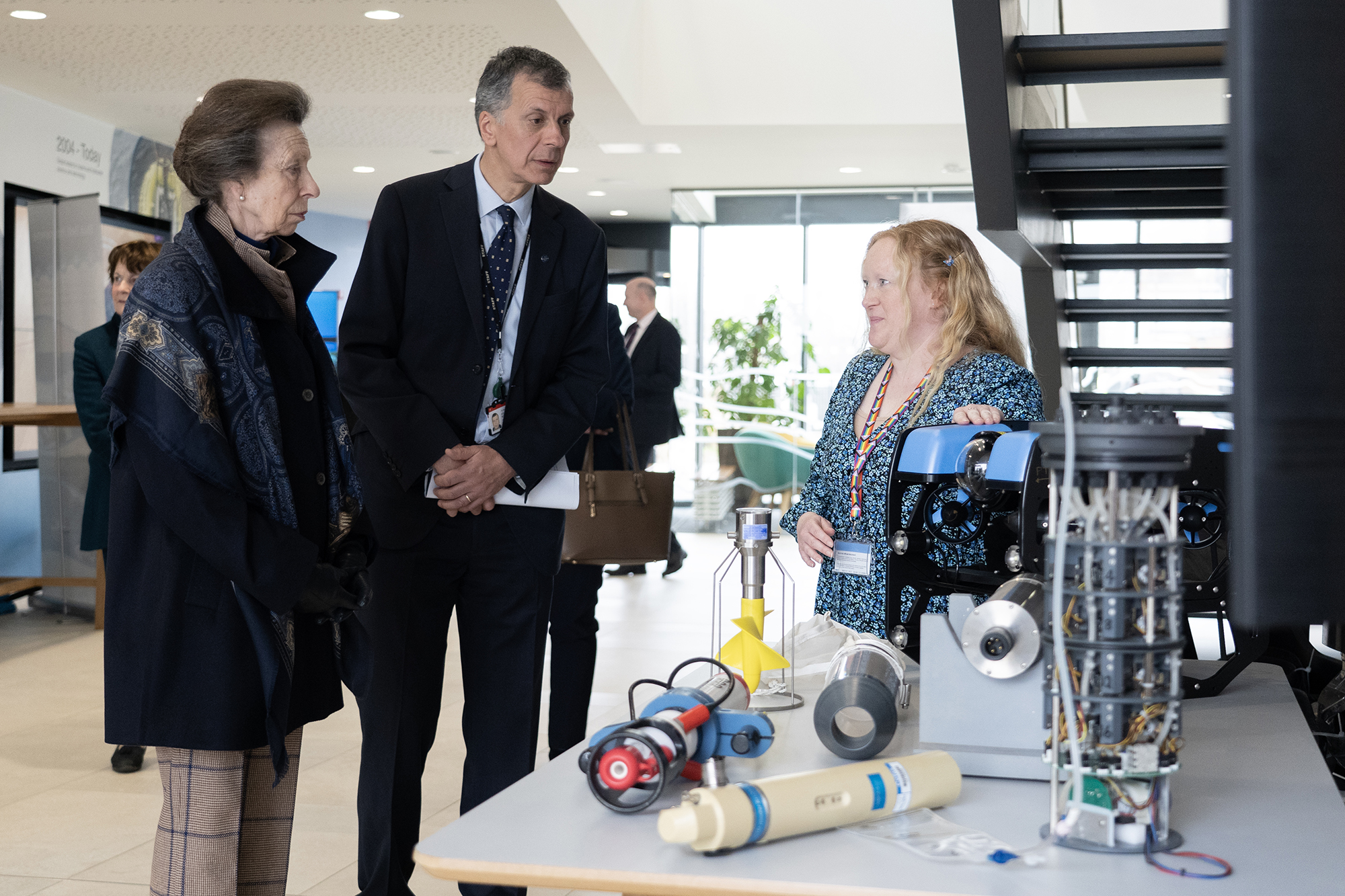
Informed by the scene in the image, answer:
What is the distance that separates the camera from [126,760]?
3.63 m

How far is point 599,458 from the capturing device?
578 cm

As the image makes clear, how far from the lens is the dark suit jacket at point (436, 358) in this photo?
220 centimetres

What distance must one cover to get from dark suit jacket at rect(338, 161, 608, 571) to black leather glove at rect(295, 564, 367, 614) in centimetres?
43

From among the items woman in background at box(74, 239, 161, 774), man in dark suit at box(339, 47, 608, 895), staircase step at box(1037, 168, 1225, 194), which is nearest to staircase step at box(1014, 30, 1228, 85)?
staircase step at box(1037, 168, 1225, 194)

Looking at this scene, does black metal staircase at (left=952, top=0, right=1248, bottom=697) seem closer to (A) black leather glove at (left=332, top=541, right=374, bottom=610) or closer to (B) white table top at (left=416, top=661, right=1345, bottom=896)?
(B) white table top at (left=416, top=661, right=1345, bottom=896)

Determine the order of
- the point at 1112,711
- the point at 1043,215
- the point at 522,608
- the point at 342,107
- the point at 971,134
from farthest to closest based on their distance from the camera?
the point at 342,107 < the point at 1043,215 < the point at 971,134 < the point at 522,608 < the point at 1112,711

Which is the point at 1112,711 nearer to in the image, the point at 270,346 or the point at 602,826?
the point at 602,826

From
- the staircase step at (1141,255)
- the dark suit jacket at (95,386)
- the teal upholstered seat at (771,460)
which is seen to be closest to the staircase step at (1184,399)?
the staircase step at (1141,255)

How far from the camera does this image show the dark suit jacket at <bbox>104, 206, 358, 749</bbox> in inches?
62.2

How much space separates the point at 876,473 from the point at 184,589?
3.89ft

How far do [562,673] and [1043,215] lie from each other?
2286 mm

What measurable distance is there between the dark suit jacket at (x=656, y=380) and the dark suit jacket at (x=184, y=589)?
531 cm

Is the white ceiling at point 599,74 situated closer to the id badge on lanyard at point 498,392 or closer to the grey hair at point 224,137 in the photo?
the id badge on lanyard at point 498,392

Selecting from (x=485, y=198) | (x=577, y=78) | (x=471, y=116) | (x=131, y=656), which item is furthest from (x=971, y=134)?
(x=471, y=116)
